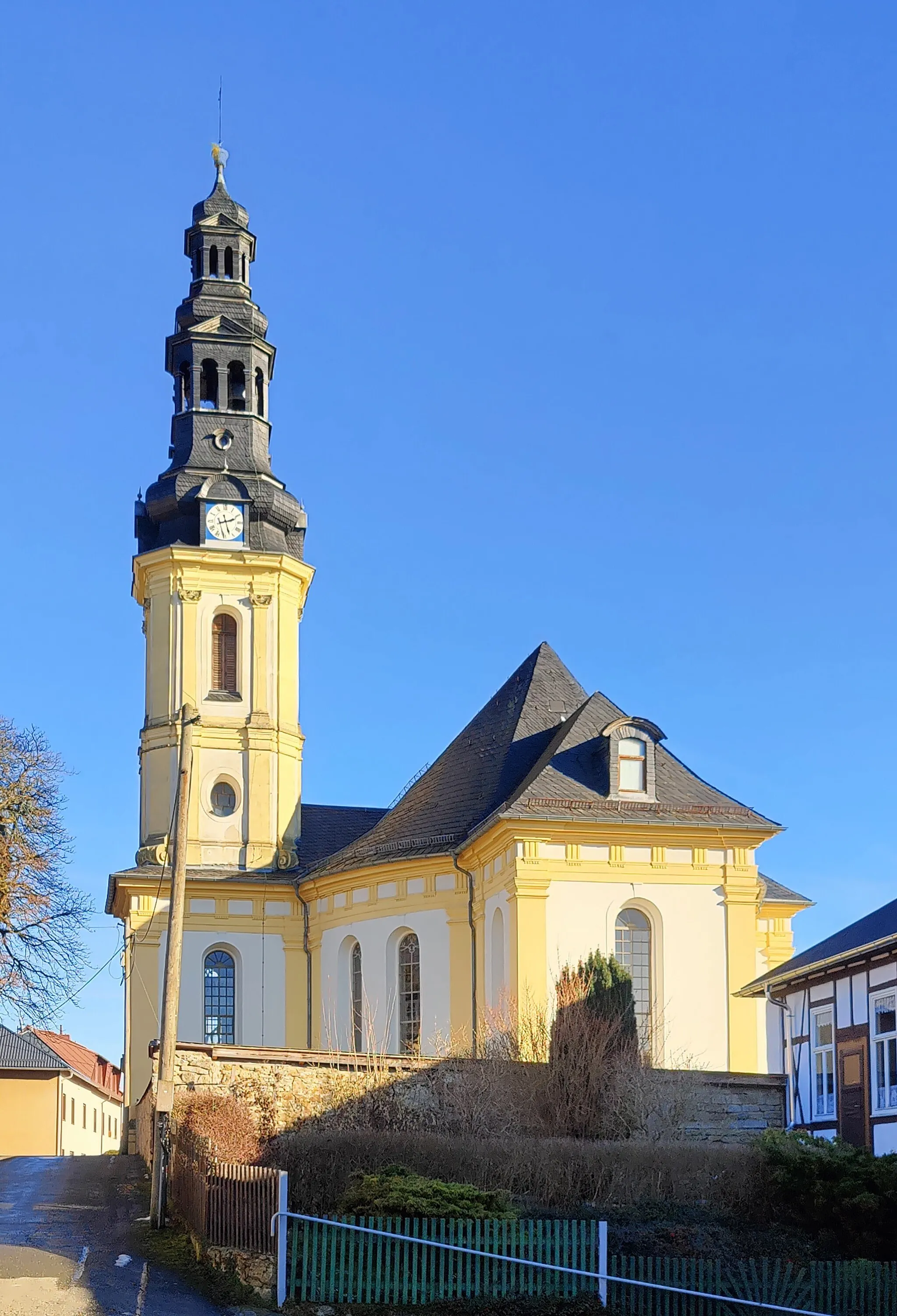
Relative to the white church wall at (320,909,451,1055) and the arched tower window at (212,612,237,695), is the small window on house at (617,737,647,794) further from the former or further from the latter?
the arched tower window at (212,612,237,695)

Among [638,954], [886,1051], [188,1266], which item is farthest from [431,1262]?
[638,954]

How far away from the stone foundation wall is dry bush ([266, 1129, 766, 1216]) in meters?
3.09

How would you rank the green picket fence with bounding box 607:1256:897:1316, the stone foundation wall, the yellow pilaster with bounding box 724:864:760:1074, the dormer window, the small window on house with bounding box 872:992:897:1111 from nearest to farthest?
1. the green picket fence with bounding box 607:1256:897:1316
2. the small window on house with bounding box 872:992:897:1111
3. the stone foundation wall
4. the yellow pilaster with bounding box 724:864:760:1074
5. the dormer window

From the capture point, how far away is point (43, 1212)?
27250 millimetres

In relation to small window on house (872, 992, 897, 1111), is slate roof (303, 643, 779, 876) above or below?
above

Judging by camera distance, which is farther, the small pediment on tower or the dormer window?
the small pediment on tower

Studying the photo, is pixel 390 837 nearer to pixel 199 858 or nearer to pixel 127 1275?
pixel 199 858

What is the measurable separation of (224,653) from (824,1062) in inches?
921

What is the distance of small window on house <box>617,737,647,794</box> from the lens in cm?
3794

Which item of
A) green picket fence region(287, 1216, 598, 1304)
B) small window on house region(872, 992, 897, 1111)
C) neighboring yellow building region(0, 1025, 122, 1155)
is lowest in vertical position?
neighboring yellow building region(0, 1025, 122, 1155)

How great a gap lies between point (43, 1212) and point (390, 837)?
16.5 meters

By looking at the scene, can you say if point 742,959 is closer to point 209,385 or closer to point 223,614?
point 223,614

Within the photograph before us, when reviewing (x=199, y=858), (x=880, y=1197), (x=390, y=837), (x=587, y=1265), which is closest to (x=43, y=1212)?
(x=587, y=1265)

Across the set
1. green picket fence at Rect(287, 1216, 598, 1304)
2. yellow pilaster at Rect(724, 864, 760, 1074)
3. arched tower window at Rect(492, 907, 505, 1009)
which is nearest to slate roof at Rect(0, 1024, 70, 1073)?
arched tower window at Rect(492, 907, 505, 1009)
